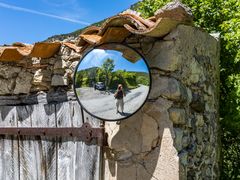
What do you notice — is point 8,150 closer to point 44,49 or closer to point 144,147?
point 44,49

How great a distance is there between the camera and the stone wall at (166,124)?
3371mm

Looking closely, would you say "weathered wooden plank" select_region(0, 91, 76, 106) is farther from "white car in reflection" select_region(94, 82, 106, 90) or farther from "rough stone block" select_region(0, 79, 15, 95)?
"white car in reflection" select_region(94, 82, 106, 90)

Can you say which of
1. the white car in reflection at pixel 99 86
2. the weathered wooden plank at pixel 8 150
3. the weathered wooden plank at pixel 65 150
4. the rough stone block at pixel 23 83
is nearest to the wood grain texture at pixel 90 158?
the weathered wooden plank at pixel 65 150

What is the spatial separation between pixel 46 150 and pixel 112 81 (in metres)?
1.11

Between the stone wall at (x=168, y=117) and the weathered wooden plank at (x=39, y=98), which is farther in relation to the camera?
the weathered wooden plank at (x=39, y=98)

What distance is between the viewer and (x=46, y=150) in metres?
4.18

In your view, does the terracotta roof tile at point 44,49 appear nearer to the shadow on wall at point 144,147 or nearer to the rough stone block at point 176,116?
the shadow on wall at point 144,147

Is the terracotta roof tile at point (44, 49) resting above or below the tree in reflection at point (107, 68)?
above

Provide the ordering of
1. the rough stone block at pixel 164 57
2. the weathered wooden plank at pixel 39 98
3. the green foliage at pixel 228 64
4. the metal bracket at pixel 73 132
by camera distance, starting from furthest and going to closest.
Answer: the green foliage at pixel 228 64, the weathered wooden plank at pixel 39 98, the metal bracket at pixel 73 132, the rough stone block at pixel 164 57

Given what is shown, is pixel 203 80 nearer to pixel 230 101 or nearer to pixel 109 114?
pixel 109 114

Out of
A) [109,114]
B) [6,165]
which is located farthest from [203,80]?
[6,165]

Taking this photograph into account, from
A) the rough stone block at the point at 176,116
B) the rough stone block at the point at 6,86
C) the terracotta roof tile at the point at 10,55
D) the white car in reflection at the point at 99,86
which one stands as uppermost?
the terracotta roof tile at the point at 10,55

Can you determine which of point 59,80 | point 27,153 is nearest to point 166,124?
point 59,80

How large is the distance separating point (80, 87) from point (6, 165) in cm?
149
